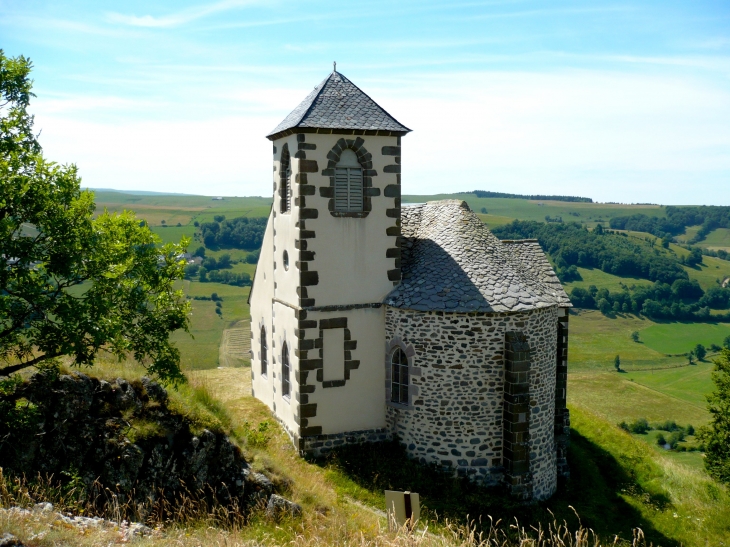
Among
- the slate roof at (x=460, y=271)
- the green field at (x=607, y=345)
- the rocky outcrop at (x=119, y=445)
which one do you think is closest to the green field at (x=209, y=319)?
the slate roof at (x=460, y=271)

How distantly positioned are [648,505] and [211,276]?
81429 millimetres

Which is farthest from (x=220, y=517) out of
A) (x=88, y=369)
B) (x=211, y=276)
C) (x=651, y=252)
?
(x=651, y=252)

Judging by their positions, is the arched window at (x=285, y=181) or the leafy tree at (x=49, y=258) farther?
the arched window at (x=285, y=181)

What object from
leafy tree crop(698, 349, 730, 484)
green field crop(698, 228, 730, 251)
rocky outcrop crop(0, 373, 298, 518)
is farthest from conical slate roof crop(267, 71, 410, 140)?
green field crop(698, 228, 730, 251)

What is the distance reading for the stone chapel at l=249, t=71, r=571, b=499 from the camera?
631 inches

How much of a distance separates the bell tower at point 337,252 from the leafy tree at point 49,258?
6.36 metres

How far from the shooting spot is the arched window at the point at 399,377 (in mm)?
17016

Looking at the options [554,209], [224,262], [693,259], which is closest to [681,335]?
[693,259]

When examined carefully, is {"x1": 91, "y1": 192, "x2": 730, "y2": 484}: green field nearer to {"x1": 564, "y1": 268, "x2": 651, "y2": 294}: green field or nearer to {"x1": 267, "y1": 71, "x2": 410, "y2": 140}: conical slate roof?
{"x1": 564, "y1": 268, "x2": 651, "y2": 294}: green field

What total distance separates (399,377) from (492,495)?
12.7 ft

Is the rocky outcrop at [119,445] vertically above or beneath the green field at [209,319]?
above

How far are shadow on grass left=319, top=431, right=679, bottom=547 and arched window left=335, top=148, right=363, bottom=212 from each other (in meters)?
6.74

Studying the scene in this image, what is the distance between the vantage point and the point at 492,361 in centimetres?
1602

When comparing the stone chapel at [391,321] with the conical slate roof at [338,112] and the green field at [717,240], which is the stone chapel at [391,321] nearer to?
the conical slate roof at [338,112]
